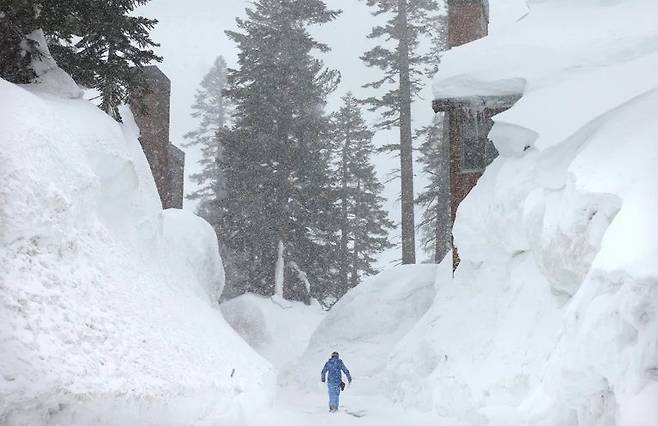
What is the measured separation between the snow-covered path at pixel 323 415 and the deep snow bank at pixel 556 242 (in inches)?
24.2

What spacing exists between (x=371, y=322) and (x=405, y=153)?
8.34 m

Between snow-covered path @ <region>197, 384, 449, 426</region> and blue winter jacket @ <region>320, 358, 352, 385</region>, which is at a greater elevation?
blue winter jacket @ <region>320, 358, 352, 385</region>

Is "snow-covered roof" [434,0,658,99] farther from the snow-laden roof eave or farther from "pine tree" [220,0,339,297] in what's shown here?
"pine tree" [220,0,339,297]

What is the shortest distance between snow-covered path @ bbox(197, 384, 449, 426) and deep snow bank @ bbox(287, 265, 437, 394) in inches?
97.1

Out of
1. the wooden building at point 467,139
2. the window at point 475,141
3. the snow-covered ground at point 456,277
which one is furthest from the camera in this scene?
the window at point 475,141

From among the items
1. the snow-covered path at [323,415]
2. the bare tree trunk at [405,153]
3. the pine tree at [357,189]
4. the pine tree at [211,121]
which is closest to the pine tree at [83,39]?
the snow-covered path at [323,415]

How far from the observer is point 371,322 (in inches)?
774

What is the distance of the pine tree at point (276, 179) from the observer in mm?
24625

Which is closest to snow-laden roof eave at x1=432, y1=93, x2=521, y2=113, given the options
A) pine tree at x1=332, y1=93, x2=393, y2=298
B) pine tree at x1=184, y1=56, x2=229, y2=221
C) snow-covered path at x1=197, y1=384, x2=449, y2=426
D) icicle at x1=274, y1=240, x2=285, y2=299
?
snow-covered path at x1=197, y1=384, x2=449, y2=426

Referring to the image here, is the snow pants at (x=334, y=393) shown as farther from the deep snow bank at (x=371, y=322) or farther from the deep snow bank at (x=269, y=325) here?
the deep snow bank at (x=269, y=325)

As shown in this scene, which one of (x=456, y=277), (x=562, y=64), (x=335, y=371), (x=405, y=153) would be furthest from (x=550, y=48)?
(x=405, y=153)

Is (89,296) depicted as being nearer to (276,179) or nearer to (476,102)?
(476,102)

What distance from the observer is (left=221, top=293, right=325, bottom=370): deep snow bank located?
75.9 feet

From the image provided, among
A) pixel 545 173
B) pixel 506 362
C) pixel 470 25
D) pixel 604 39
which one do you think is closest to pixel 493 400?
pixel 506 362
